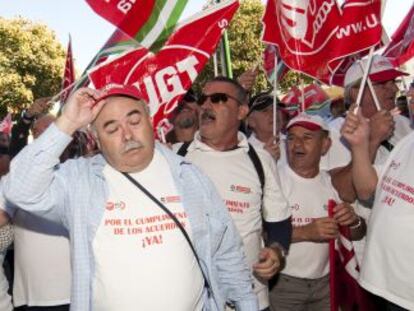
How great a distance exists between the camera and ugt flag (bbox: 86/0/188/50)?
4.21m

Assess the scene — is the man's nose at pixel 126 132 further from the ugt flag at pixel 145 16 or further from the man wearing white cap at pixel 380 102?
the man wearing white cap at pixel 380 102

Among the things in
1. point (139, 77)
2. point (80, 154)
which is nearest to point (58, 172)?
point (139, 77)

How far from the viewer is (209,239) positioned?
2.82 meters

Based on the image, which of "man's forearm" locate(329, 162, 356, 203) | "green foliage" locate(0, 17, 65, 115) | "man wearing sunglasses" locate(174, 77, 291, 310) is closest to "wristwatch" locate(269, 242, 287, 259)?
"man wearing sunglasses" locate(174, 77, 291, 310)

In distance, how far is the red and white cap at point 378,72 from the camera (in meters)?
4.62

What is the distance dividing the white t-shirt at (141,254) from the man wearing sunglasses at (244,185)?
96 cm

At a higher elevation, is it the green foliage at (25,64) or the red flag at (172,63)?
the green foliage at (25,64)

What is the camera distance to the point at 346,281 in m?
4.11

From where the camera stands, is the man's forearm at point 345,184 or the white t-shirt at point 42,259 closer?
the white t-shirt at point 42,259

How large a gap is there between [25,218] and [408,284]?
256cm

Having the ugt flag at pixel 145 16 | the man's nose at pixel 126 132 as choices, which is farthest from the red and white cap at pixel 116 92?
the ugt flag at pixel 145 16

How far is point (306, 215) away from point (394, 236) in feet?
4.02

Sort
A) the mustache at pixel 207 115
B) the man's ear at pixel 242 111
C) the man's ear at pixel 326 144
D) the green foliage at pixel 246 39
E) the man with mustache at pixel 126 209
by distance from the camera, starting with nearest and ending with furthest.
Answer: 1. the man with mustache at pixel 126 209
2. the mustache at pixel 207 115
3. the man's ear at pixel 242 111
4. the man's ear at pixel 326 144
5. the green foliage at pixel 246 39

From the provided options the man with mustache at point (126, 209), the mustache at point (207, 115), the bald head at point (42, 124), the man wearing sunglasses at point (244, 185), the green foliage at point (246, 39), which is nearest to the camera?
the man with mustache at point (126, 209)
